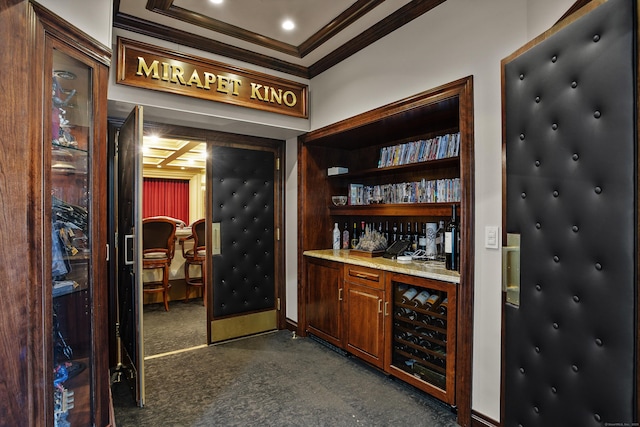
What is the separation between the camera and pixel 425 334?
2.49 metres

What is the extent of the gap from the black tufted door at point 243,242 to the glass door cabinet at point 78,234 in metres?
1.80

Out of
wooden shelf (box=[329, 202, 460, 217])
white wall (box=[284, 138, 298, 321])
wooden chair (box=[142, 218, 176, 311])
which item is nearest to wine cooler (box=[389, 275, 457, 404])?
wooden shelf (box=[329, 202, 460, 217])

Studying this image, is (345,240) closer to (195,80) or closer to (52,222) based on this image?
(195,80)

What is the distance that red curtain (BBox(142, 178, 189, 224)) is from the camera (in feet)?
35.3

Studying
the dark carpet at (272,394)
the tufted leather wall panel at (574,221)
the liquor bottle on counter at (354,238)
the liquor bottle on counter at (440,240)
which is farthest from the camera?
the liquor bottle on counter at (354,238)

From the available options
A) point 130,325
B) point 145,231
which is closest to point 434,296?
point 130,325

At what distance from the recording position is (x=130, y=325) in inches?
101

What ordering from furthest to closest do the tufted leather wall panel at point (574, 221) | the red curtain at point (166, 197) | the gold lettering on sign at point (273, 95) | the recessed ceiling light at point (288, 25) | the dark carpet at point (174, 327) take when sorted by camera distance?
1. the red curtain at point (166, 197)
2. the dark carpet at point (174, 327)
3. the gold lettering on sign at point (273, 95)
4. the recessed ceiling light at point (288, 25)
5. the tufted leather wall panel at point (574, 221)

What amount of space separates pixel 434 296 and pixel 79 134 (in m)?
2.39

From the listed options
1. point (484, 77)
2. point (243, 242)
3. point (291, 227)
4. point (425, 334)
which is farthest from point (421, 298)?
point (243, 242)

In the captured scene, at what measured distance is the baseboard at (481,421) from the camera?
1.99m

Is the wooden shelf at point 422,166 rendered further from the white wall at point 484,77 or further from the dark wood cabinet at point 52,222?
the dark wood cabinet at point 52,222

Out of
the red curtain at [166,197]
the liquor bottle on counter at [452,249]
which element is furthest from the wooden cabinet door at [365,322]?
the red curtain at [166,197]

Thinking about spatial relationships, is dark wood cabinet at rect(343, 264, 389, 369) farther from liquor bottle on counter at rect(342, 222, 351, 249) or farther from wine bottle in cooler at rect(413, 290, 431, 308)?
liquor bottle on counter at rect(342, 222, 351, 249)
